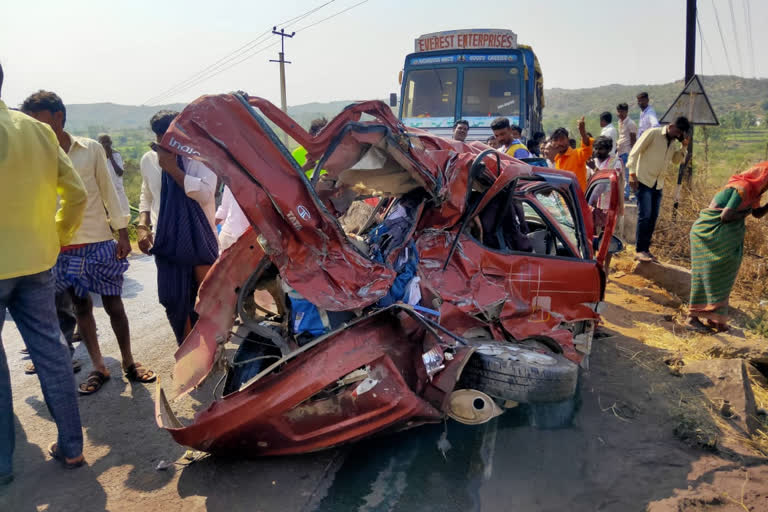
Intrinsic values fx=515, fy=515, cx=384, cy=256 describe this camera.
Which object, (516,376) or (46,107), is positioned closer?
(516,376)

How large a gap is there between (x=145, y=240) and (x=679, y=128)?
6741 mm

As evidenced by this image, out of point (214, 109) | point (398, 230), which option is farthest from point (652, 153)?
point (214, 109)

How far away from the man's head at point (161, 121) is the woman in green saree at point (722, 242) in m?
5.01

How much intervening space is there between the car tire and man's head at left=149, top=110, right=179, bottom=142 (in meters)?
2.66

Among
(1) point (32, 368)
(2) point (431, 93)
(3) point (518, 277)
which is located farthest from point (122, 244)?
(2) point (431, 93)

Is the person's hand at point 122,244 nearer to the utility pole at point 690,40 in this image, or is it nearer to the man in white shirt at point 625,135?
the utility pole at point 690,40

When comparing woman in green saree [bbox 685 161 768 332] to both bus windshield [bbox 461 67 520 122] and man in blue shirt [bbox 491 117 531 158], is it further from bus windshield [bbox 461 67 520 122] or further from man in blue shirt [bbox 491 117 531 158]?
bus windshield [bbox 461 67 520 122]

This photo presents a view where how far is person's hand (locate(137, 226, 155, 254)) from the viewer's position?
3.90 m

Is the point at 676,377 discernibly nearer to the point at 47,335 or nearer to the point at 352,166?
the point at 352,166

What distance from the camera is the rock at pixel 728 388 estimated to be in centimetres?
361

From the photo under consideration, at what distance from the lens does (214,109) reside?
2312 millimetres

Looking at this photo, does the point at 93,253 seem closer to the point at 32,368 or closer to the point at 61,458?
the point at 32,368

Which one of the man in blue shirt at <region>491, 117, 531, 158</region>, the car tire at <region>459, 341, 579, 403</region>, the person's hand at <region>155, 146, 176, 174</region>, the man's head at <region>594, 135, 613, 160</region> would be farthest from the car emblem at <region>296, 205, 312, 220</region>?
the man's head at <region>594, 135, 613, 160</region>

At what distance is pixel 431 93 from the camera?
34.1 feet
